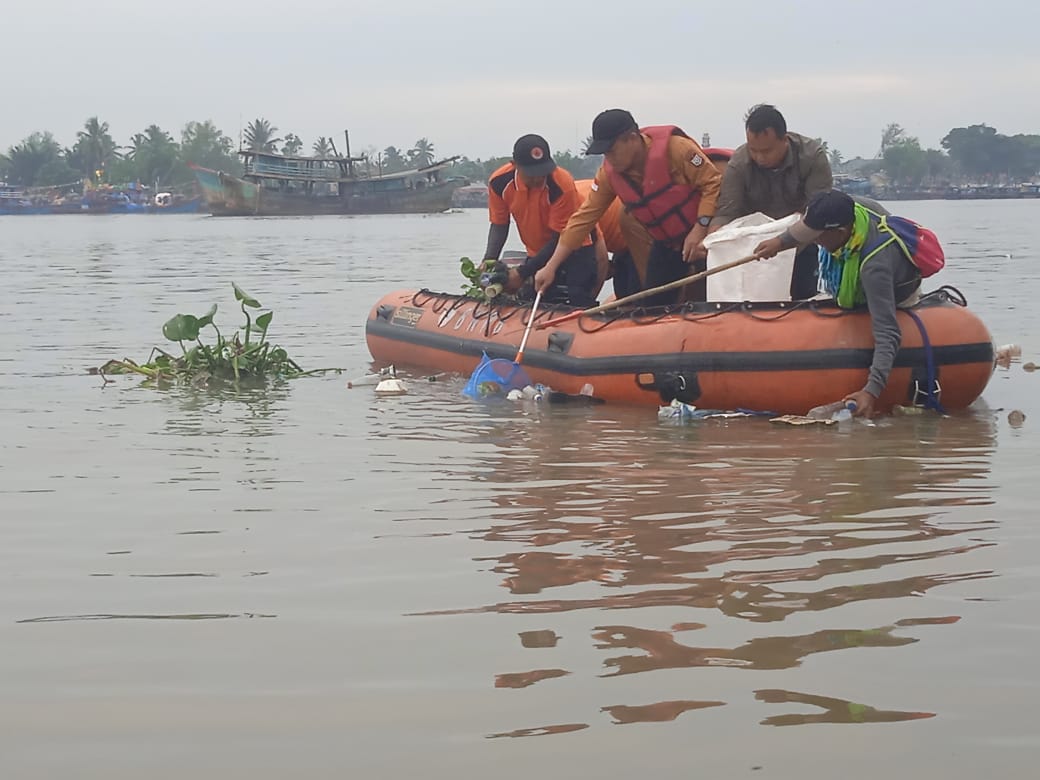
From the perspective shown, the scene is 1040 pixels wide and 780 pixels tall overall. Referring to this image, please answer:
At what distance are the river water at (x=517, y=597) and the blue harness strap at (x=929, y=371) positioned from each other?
175mm

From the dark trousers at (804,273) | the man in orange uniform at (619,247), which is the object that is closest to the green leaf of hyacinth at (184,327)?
the man in orange uniform at (619,247)

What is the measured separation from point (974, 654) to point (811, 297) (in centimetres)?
522

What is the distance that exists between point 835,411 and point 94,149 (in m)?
147

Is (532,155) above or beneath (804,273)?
above

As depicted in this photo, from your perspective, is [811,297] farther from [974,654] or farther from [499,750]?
[499,750]

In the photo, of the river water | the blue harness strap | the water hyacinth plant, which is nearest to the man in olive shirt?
the blue harness strap

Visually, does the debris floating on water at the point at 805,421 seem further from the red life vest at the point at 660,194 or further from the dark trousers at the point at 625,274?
the dark trousers at the point at 625,274

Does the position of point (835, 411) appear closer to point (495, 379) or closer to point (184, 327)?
point (495, 379)

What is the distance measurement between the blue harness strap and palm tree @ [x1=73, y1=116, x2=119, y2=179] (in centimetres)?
14420

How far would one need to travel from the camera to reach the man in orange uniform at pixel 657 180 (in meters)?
8.48

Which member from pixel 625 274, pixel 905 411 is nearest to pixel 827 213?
pixel 905 411

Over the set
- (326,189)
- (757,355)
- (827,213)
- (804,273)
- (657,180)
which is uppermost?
(326,189)

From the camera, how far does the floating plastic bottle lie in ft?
24.1

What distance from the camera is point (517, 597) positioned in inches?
162
